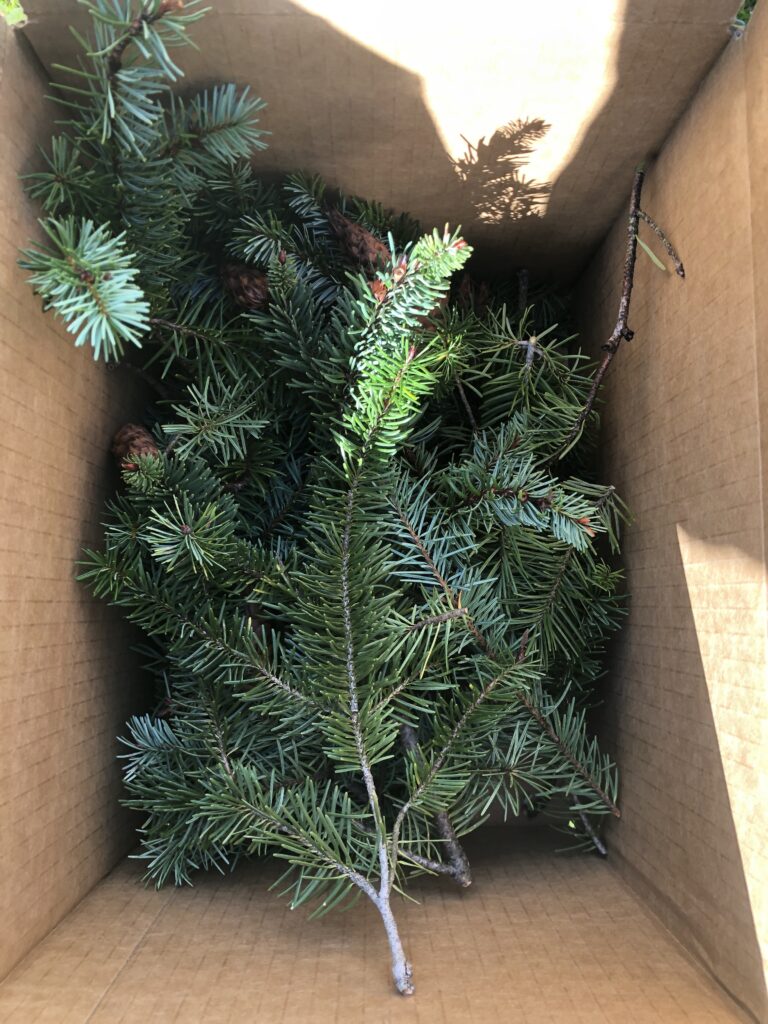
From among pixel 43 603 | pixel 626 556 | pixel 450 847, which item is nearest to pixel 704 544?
pixel 626 556

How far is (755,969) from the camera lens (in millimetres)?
373

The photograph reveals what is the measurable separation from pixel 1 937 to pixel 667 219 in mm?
506

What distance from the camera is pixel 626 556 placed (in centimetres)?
56

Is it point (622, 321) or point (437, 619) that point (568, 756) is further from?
point (622, 321)

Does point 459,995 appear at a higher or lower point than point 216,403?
lower

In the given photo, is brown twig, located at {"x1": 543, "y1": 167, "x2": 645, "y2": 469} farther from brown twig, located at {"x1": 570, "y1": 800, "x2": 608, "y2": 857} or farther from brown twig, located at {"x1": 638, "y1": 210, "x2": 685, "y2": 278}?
brown twig, located at {"x1": 570, "y1": 800, "x2": 608, "y2": 857}

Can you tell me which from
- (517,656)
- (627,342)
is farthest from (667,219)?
(517,656)

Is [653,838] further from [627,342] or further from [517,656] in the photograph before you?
[627,342]

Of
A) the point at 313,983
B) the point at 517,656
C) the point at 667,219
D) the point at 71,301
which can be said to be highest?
the point at 667,219

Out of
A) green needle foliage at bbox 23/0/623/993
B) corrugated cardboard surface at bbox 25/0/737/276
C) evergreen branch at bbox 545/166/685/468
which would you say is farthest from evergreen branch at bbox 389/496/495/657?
corrugated cardboard surface at bbox 25/0/737/276

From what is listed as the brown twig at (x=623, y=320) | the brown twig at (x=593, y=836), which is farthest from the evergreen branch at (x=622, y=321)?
the brown twig at (x=593, y=836)

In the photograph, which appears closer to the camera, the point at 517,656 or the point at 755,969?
the point at 755,969

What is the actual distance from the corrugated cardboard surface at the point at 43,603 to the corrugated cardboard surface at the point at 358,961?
30 millimetres

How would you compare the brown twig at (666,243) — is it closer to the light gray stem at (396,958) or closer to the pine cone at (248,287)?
the pine cone at (248,287)
